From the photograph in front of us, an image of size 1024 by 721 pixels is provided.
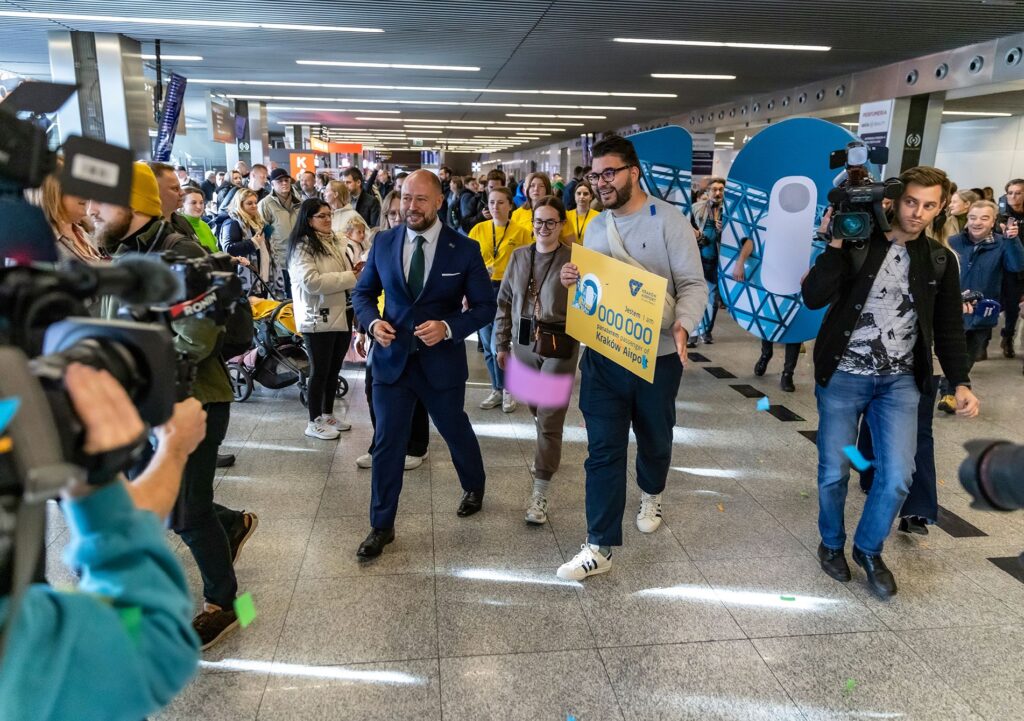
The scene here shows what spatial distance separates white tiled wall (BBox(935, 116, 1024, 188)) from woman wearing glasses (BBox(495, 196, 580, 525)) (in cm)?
1545

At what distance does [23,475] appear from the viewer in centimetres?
68

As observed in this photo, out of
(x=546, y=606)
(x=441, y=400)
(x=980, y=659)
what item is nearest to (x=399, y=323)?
(x=441, y=400)

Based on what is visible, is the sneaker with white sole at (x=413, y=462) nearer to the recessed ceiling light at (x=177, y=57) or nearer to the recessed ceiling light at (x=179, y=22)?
the recessed ceiling light at (x=179, y=22)

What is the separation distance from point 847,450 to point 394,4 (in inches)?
253

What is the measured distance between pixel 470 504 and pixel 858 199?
2.24m

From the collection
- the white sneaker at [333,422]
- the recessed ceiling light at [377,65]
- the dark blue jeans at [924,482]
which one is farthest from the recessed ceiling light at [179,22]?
the dark blue jeans at [924,482]

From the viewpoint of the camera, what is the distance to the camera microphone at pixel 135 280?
0.86 meters

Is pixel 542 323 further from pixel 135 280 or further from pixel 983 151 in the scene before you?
pixel 983 151

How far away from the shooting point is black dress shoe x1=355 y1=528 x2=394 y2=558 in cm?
301

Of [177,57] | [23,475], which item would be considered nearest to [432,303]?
[23,475]

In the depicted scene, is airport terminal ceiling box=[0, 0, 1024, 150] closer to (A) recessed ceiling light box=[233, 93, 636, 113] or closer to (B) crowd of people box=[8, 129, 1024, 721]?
(A) recessed ceiling light box=[233, 93, 636, 113]

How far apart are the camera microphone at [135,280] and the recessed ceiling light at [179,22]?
846 centimetres

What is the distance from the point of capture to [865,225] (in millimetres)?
2576

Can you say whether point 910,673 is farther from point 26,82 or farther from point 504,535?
point 26,82
